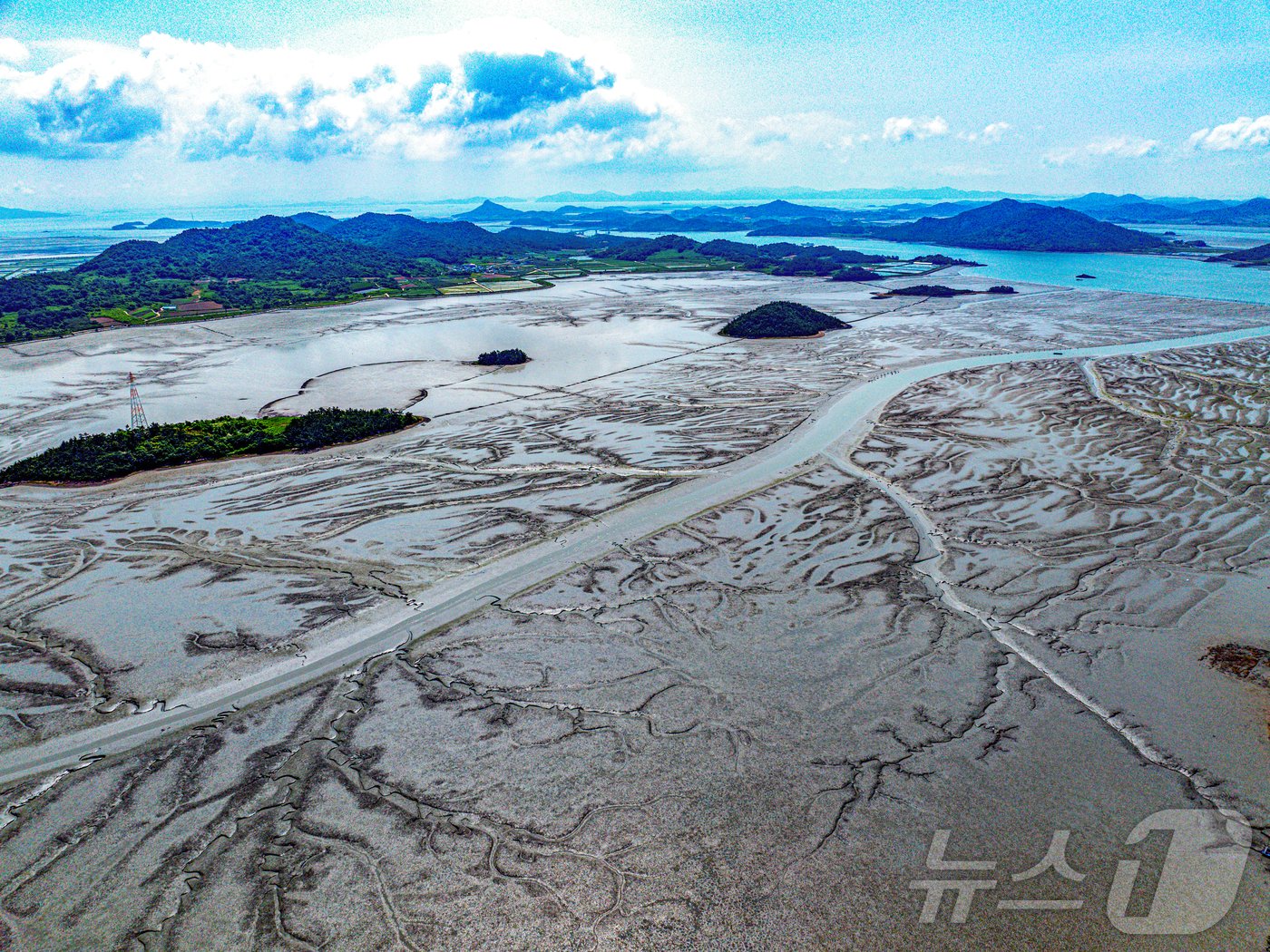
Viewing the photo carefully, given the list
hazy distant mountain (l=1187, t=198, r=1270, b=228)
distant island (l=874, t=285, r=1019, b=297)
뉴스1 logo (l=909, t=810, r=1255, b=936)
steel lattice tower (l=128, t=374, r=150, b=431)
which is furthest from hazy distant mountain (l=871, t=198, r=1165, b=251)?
steel lattice tower (l=128, t=374, r=150, b=431)

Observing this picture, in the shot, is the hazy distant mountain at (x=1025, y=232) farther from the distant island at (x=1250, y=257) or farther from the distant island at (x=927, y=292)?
→ the distant island at (x=927, y=292)

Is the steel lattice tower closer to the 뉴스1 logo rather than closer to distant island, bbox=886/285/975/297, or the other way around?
the 뉴스1 logo

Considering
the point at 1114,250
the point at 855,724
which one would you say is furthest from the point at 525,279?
the point at 1114,250

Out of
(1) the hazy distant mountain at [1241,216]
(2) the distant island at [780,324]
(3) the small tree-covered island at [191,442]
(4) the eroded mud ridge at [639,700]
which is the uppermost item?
(1) the hazy distant mountain at [1241,216]

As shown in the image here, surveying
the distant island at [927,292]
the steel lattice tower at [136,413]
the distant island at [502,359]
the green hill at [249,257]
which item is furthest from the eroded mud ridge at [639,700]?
the green hill at [249,257]

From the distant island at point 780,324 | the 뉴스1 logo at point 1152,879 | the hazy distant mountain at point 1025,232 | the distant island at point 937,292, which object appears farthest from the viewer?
the hazy distant mountain at point 1025,232

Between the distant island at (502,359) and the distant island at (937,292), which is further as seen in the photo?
the distant island at (937,292)

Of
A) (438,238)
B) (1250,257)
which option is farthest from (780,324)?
(438,238)

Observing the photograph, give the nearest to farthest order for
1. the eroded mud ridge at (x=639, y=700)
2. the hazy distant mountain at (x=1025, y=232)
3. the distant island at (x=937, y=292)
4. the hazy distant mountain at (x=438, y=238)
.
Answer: the eroded mud ridge at (x=639, y=700) < the distant island at (x=937, y=292) < the hazy distant mountain at (x=1025, y=232) < the hazy distant mountain at (x=438, y=238)
